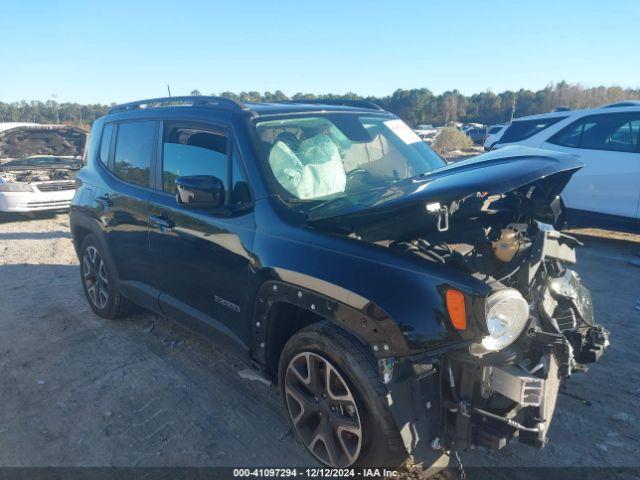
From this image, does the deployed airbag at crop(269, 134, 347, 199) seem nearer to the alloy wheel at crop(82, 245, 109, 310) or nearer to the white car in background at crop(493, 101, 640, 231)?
the alloy wheel at crop(82, 245, 109, 310)

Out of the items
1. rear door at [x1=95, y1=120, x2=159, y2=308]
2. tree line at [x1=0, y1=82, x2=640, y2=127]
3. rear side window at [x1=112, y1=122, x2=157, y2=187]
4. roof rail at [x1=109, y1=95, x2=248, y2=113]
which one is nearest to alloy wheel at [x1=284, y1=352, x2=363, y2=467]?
rear door at [x1=95, y1=120, x2=159, y2=308]

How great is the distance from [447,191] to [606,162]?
5.76 m

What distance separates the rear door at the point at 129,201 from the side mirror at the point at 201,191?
0.96 meters

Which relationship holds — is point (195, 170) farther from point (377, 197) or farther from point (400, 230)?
point (400, 230)

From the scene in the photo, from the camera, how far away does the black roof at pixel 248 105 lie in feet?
10.9

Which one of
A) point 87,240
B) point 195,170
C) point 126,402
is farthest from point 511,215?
point 87,240

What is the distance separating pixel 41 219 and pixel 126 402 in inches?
316

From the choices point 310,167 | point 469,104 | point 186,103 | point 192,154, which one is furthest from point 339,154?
point 469,104

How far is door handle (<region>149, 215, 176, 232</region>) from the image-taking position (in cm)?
348

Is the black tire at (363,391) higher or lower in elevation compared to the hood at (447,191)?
lower

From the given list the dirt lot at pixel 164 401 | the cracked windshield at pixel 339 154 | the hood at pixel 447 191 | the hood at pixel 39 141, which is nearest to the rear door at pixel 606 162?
the dirt lot at pixel 164 401

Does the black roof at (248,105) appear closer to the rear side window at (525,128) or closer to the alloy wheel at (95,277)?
the alloy wheel at (95,277)

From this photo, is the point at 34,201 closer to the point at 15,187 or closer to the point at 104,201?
the point at 15,187

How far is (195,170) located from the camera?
3.39m
